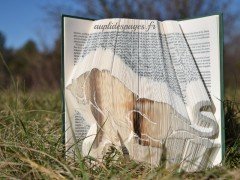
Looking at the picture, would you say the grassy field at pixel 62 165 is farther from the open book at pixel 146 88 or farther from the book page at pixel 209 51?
the book page at pixel 209 51

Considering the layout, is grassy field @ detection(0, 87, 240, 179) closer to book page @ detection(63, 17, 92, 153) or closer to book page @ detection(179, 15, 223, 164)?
book page @ detection(63, 17, 92, 153)

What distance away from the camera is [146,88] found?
158 cm

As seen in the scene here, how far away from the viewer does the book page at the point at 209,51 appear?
1.59 metres

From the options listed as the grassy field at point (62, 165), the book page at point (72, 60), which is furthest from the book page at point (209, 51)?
the book page at point (72, 60)

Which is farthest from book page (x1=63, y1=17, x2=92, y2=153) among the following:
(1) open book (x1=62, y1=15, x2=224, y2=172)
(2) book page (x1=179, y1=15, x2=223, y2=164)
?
(2) book page (x1=179, y1=15, x2=223, y2=164)

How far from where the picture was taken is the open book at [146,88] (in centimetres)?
155

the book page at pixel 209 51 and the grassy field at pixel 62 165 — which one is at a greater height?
the book page at pixel 209 51

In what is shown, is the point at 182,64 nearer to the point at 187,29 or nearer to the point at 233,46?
the point at 187,29

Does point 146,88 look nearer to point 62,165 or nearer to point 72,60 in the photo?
point 72,60

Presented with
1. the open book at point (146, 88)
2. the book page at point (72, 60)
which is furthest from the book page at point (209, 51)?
the book page at point (72, 60)

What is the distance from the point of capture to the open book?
1547mm

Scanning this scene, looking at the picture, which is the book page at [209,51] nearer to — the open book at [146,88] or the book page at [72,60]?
the open book at [146,88]

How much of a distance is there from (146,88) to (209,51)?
0.27 m

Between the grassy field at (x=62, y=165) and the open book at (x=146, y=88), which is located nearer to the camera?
the grassy field at (x=62, y=165)
